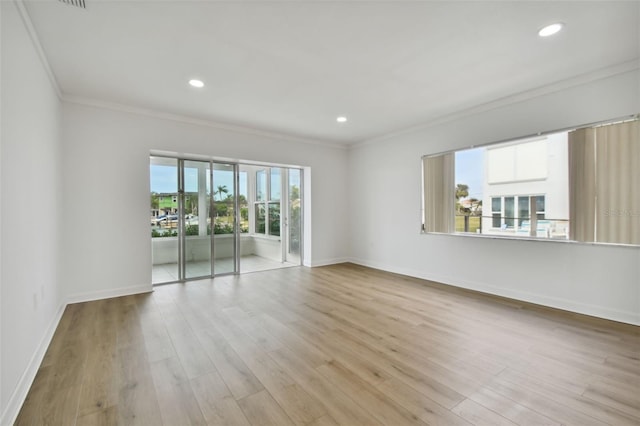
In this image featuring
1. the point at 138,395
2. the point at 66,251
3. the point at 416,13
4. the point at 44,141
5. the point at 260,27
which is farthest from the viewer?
the point at 66,251

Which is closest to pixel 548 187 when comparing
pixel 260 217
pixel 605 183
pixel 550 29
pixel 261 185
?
pixel 605 183

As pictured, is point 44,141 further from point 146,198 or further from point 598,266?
point 598,266

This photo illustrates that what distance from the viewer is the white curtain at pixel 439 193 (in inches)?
180

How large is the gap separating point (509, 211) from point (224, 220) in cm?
475

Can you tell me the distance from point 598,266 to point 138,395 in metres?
4.64

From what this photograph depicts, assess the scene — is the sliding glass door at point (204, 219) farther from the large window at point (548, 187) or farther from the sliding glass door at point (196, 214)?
the large window at point (548, 187)

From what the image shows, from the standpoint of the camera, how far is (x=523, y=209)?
3738mm

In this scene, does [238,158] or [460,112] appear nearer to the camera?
[460,112]

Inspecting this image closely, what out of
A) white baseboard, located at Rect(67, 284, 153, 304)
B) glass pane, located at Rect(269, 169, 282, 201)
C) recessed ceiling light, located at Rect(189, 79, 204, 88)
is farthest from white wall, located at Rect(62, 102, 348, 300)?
glass pane, located at Rect(269, 169, 282, 201)

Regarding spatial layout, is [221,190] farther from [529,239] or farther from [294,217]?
[529,239]

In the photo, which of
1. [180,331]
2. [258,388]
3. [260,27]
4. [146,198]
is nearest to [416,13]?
[260,27]

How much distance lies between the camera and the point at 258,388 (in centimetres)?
195

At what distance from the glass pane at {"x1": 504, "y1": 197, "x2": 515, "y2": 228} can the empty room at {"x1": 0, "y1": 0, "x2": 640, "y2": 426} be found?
0.7 inches

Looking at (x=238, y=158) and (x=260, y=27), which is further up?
(x=260, y=27)
